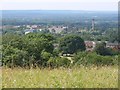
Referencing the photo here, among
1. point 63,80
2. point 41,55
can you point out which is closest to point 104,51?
point 41,55

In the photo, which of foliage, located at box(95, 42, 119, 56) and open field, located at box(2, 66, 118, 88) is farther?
foliage, located at box(95, 42, 119, 56)

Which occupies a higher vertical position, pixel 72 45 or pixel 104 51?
pixel 104 51

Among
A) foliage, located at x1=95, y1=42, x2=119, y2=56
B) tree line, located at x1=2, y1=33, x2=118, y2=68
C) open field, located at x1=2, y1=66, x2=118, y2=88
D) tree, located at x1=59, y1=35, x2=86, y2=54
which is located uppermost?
open field, located at x1=2, y1=66, x2=118, y2=88

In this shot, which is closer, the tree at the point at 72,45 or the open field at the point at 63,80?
the open field at the point at 63,80

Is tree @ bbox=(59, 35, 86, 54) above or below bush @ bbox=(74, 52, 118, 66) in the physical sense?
below

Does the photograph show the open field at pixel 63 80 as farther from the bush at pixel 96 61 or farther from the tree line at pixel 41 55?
the bush at pixel 96 61

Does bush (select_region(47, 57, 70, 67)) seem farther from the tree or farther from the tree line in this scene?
the tree

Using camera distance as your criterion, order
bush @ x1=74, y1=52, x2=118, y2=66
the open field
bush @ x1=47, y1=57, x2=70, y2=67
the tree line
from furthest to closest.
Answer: the tree line < bush @ x1=74, y1=52, x2=118, y2=66 < bush @ x1=47, y1=57, x2=70, y2=67 < the open field

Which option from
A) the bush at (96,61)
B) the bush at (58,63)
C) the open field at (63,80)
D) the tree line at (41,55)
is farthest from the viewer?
the tree line at (41,55)

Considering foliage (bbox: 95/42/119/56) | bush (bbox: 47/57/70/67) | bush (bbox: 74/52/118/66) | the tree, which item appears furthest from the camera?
the tree

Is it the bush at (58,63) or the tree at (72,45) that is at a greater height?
the bush at (58,63)

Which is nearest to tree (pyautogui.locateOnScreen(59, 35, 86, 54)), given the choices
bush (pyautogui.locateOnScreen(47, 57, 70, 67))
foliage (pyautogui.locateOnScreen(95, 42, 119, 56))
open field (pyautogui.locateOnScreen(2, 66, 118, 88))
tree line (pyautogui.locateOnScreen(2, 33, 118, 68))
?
tree line (pyautogui.locateOnScreen(2, 33, 118, 68))

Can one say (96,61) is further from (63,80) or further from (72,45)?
(72,45)

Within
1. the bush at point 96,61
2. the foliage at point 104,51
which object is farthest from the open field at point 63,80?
the foliage at point 104,51
